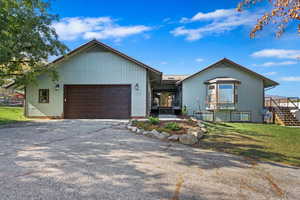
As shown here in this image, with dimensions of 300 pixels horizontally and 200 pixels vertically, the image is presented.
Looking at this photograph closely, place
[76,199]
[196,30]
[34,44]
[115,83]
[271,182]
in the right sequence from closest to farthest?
[76,199] → [271,182] → [34,44] → [115,83] → [196,30]

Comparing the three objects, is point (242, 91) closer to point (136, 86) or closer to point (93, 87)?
point (136, 86)

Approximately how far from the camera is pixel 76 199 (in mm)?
2217

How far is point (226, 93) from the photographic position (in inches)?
558

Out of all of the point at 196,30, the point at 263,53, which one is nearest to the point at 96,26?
the point at 196,30

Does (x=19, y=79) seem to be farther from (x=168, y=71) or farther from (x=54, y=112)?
(x=168, y=71)

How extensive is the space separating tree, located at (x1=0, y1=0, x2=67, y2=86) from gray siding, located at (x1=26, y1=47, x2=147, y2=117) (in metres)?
1.21

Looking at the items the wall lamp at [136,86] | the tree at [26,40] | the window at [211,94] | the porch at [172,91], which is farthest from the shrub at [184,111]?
the tree at [26,40]

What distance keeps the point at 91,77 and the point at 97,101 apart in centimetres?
164

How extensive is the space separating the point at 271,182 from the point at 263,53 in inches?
724

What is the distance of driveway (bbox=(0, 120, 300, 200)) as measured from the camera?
243 centimetres

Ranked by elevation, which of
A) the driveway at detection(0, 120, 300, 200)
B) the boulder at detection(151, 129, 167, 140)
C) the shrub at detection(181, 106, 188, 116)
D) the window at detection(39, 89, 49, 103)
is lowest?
the driveway at detection(0, 120, 300, 200)

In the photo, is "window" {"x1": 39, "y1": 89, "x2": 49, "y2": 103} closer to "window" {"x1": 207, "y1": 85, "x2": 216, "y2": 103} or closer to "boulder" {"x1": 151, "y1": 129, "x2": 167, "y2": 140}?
"boulder" {"x1": 151, "y1": 129, "x2": 167, "y2": 140}

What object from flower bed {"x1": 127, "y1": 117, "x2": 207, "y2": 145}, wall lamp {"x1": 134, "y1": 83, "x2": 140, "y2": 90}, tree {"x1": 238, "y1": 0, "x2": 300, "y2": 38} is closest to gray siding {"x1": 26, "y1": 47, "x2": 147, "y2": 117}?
wall lamp {"x1": 134, "y1": 83, "x2": 140, "y2": 90}

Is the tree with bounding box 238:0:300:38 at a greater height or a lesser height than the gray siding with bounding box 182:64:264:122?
greater
